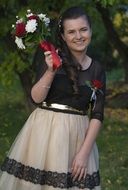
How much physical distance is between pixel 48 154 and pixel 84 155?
239 millimetres

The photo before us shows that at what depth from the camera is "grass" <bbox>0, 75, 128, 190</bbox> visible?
6.81 metres

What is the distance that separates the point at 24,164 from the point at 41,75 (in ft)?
2.05

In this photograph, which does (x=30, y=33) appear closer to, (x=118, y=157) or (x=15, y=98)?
(x=118, y=157)

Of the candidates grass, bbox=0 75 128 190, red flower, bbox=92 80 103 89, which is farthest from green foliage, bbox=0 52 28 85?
red flower, bbox=92 80 103 89

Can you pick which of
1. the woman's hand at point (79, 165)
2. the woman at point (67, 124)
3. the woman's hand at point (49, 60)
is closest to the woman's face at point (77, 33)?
the woman at point (67, 124)

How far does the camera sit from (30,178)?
3805 millimetres

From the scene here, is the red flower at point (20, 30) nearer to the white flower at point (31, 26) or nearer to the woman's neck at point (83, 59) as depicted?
the white flower at point (31, 26)

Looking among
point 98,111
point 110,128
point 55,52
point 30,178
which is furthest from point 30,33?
point 110,128

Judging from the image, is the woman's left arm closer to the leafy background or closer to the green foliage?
the leafy background

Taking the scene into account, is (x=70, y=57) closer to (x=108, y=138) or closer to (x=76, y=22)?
(x=76, y=22)


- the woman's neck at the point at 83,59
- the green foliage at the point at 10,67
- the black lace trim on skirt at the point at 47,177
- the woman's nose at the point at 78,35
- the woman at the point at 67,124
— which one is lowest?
the green foliage at the point at 10,67

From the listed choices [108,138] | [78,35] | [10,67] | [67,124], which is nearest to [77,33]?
[78,35]

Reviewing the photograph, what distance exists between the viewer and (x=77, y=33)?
3658 mm

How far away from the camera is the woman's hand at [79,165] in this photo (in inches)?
147
